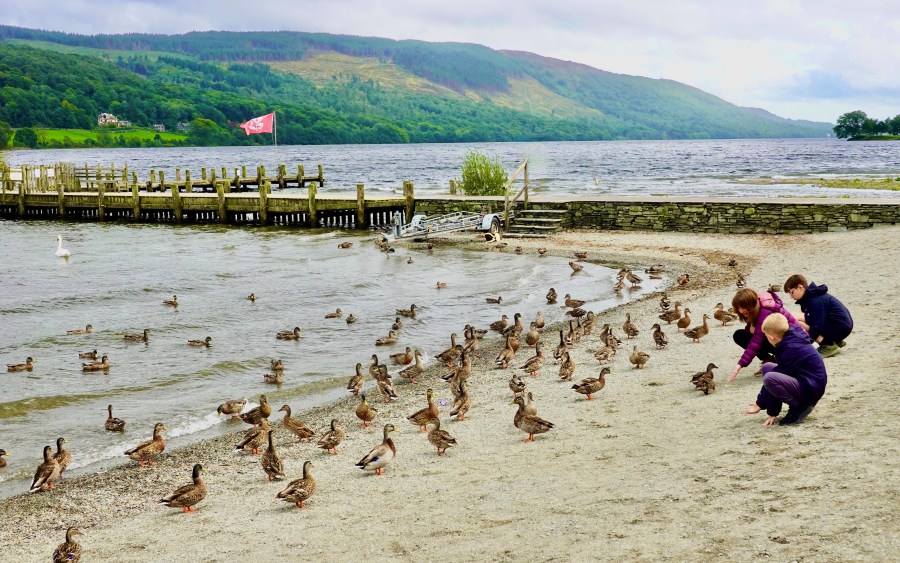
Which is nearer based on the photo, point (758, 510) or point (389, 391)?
point (758, 510)

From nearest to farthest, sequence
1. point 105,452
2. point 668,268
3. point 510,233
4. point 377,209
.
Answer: point 105,452
point 668,268
point 510,233
point 377,209

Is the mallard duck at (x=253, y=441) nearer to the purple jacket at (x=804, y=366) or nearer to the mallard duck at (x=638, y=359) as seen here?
the mallard duck at (x=638, y=359)

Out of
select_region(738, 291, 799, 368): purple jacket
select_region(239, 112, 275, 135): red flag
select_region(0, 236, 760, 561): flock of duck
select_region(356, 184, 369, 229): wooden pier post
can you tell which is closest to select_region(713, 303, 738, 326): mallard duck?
select_region(0, 236, 760, 561): flock of duck

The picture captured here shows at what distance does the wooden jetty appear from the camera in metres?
43.7

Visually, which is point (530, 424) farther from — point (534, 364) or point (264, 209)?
point (264, 209)

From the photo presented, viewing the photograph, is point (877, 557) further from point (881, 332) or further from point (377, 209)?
point (377, 209)

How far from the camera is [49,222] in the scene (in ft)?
172

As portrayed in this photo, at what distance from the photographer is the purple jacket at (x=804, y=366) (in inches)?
353

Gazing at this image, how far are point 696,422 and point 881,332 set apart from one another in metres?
5.09

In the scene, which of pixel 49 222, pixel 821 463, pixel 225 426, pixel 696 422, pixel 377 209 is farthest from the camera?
pixel 49 222

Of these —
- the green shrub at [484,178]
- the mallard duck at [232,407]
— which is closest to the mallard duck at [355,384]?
the mallard duck at [232,407]

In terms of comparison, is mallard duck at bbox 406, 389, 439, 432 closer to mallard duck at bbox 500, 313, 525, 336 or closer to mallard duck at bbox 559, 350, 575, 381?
mallard duck at bbox 559, 350, 575, 381

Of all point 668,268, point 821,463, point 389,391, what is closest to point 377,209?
point 668,268

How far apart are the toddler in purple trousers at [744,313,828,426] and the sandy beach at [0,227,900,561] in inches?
8.5
